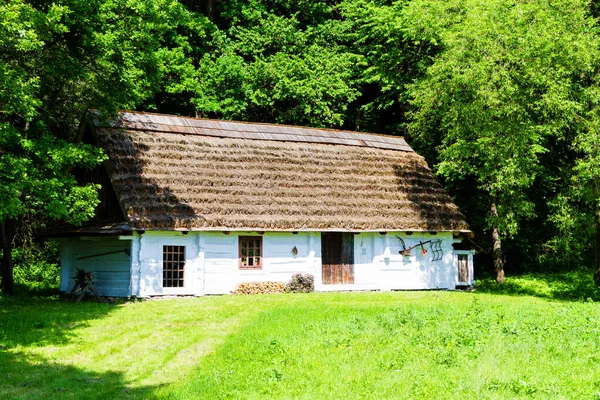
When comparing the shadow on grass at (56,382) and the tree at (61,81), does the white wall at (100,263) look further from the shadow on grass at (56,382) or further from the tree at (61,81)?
the shadow on grass at (56,382)

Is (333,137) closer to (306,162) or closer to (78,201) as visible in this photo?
(306,162)

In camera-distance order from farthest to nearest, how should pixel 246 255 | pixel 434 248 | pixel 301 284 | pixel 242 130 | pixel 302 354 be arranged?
pixel 242 130, pixel 434 248, pixel 301 284, pixel 246 255, pixel 302 354

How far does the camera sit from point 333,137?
27812 mm

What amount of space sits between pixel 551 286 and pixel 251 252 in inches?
513

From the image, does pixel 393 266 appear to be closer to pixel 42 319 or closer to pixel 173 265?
pixel 173 265

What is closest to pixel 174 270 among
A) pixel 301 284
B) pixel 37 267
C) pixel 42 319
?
pixel 301 284

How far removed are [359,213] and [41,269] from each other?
13697 millimetres

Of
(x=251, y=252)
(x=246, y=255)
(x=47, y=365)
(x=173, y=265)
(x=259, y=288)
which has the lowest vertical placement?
(x=47, y=365)

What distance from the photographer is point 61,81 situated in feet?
59.1

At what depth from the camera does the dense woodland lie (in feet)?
54.3

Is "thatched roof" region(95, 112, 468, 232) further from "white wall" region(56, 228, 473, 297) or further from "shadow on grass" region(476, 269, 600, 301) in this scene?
"shadow on grass" region(476, 269, 600, 301)

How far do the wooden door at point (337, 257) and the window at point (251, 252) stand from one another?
2.59m

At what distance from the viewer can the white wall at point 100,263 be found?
21.1m

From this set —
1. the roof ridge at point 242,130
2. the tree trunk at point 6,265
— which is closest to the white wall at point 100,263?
the tree trunk at point 6,265
